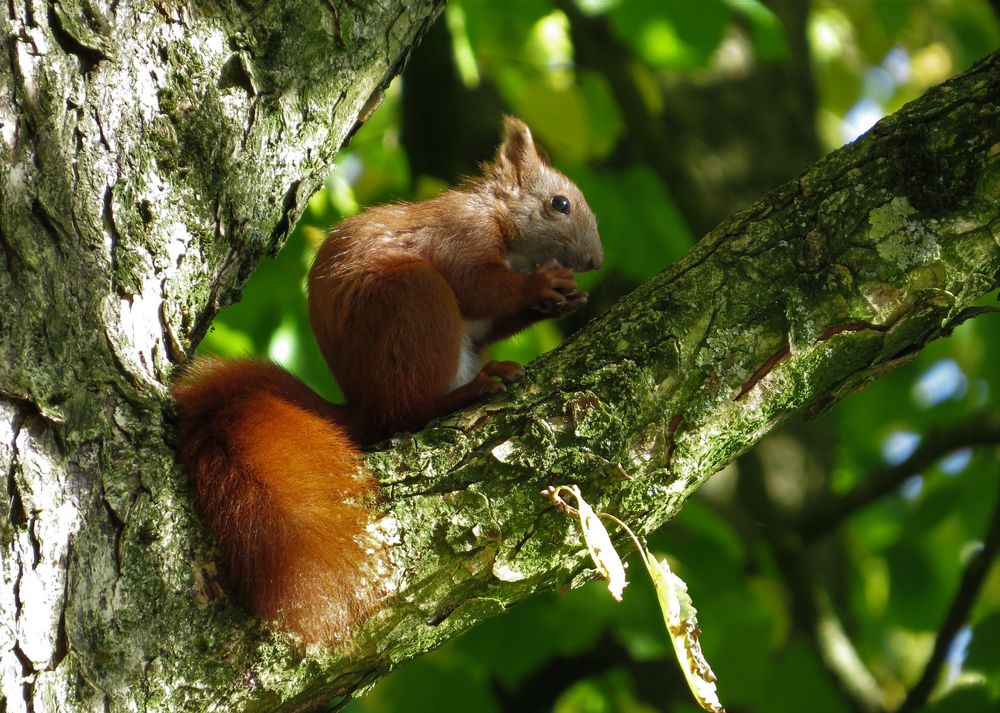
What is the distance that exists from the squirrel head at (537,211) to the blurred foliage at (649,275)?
19.2 inches

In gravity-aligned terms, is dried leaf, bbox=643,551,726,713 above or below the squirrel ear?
below

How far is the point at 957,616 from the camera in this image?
3889 mm

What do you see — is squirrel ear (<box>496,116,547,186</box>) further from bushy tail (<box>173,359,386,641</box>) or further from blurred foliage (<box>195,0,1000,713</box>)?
bushy tail (<box>173,359,386,641</box>)

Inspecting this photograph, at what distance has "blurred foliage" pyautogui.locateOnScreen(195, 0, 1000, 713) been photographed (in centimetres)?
370

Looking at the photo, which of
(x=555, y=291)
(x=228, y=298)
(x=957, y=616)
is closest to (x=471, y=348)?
(x=555, y=291)

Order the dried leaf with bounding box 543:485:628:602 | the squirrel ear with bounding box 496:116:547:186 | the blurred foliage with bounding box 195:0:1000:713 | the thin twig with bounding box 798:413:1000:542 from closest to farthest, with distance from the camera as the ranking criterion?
the dried leaf with bounding box 543:485:628:602 < the squirrel ear with bounding box 496:116:547:186 < the blurred foliage with bounding box 195:0:1000:713 < the thin twig with bounding box 798:413:1000:542

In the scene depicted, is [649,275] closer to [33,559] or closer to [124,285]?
[124,285]

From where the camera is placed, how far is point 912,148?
6.32ft

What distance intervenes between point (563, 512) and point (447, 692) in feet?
6.58

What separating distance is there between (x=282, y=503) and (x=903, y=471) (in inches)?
126

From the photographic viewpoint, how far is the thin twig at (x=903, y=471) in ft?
13.9

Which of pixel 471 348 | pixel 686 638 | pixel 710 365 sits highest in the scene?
pixel 471 348

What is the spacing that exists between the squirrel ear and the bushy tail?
59.5 inches

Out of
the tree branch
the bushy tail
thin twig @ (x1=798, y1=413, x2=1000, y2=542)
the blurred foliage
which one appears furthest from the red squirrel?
thin twig @ (x1=798, y1=413, x2=1000, y2=542)
